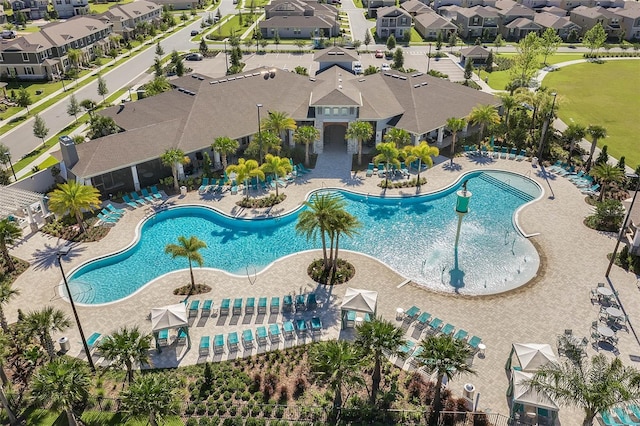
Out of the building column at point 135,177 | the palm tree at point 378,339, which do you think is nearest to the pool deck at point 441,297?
the building column at point 135,177

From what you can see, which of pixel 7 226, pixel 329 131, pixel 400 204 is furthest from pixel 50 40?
A: pixel 400 204

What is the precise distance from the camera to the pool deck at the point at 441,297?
29.1 m

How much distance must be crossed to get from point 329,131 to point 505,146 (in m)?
20.5

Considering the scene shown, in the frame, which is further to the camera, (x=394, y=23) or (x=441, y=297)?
(x=394, y=23)

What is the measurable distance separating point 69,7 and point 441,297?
6180 inches

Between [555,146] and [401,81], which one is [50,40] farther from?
[555,146]

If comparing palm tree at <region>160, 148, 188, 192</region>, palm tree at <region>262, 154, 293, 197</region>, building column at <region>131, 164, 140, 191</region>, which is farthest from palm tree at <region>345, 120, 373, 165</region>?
building column at <region>131, 164, 140, 191</region>

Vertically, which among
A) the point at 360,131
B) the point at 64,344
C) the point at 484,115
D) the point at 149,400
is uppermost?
the point at 484,115

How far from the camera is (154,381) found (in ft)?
71.6

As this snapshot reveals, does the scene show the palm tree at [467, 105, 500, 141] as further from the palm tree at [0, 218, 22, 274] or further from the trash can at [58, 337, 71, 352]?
the palm tree at [0, 218, 22, 274]

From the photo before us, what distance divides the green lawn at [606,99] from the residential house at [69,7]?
133192mm

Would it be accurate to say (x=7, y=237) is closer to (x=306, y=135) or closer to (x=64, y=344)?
(x=64, y=344)

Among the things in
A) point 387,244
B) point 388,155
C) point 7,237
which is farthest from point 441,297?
point 7,237

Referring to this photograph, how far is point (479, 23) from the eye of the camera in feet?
382
